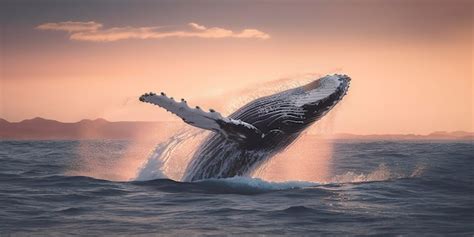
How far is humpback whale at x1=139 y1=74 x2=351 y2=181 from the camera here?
11469 millimetres

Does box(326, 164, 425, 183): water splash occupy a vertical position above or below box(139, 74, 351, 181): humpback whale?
below

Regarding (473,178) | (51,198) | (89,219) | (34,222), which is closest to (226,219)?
(89,219)

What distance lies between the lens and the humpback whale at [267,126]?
37.6ft

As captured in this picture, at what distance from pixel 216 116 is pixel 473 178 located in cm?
1229

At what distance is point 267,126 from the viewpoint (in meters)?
11.6

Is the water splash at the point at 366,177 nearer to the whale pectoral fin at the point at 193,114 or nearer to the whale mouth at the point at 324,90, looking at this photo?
the whale mouth at the point at 324,90

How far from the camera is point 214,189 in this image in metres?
12.3

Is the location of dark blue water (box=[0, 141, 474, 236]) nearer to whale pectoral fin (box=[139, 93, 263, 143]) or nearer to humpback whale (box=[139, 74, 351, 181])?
humpback whale (box=[139, 74, 351, 181])

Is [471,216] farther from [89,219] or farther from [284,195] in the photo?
[89,219]

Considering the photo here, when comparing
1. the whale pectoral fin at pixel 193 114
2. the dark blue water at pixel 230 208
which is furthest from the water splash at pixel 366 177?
the whale pectoral fin at pixel 193 114

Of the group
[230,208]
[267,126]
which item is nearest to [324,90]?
[267,126]

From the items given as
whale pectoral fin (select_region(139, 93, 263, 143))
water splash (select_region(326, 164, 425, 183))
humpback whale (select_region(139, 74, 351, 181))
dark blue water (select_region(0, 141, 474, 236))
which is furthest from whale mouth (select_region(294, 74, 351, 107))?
water splash (select_region(326, 164, 425, 183))

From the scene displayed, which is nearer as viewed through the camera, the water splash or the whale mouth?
the whale mouth

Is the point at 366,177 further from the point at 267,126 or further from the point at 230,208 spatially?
the point at 230,208
